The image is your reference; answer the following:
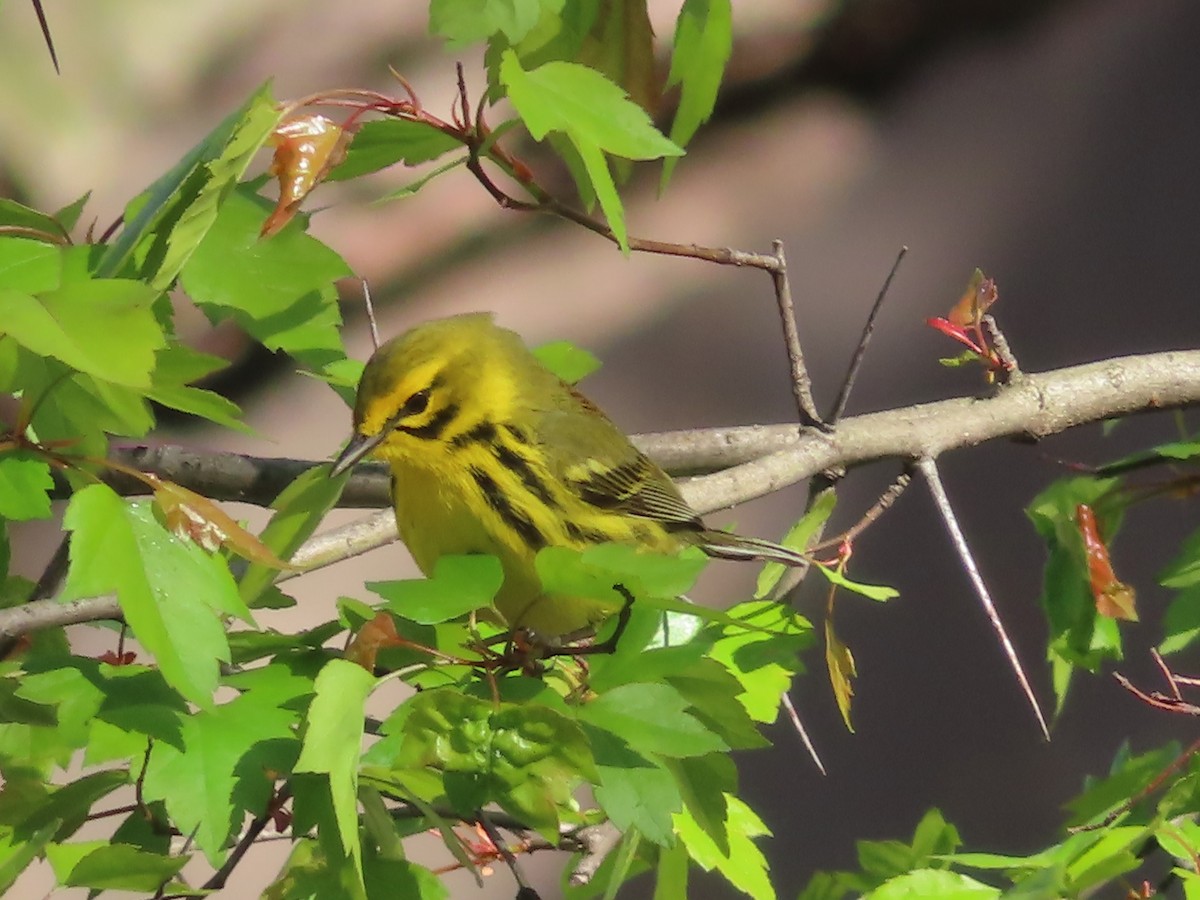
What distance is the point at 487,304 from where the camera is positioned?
2.28 metres

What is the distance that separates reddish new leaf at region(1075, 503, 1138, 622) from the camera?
92cm

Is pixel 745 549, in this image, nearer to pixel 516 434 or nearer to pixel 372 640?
pixel 516 434

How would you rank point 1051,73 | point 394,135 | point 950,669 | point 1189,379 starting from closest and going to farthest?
point 394,135
point 1189,379
point 950,669
point 1051,73

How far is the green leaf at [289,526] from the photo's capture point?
2.16 ft

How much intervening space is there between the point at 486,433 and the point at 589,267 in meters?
1.35

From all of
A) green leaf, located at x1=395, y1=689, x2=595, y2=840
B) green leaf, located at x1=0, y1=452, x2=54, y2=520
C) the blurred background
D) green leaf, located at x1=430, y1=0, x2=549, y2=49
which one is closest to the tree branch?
green leaf, located at x1=0, y1=452, x2=54, y2=520

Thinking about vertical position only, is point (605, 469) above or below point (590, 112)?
below

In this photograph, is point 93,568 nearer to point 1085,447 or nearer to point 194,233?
point 194,233

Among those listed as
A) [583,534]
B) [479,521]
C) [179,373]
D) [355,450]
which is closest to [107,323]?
[179,373]

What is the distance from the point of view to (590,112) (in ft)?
2.22

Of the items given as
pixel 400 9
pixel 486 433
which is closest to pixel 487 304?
pixel 400 9

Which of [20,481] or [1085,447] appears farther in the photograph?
[1085,447]

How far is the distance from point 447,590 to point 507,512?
345 millimetres

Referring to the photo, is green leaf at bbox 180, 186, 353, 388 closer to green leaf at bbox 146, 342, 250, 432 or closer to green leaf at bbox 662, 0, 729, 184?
green leaf at bbox 146, 342, 250, 432
